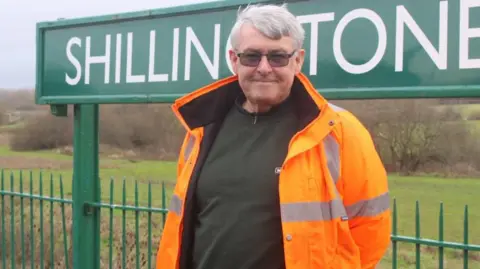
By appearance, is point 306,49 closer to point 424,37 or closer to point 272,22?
point 424,37

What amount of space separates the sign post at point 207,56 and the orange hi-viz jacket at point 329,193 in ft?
2.12

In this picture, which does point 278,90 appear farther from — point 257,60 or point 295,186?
point 295,186

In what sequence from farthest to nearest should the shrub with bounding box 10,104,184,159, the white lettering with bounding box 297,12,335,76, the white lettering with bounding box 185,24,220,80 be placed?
the shrub with bounding box 10,104,184,159 < the white lettering with bounding box 185,24,220,80 < the white lettering with bounding box 297,12,335,76

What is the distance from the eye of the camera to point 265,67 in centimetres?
193

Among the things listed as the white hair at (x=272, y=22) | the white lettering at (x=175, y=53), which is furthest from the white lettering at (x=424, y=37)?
the white lettering at (x=175, y=53)

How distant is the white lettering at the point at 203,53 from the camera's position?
9.96 feet

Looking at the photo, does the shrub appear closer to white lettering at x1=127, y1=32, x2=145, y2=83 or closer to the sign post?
the sign post

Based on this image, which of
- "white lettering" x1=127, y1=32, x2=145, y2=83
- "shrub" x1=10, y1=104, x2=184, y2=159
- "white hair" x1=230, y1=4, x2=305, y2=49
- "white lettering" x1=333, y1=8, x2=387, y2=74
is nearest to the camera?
"white hair" x1=230, y1=4, x2=305, y2=49

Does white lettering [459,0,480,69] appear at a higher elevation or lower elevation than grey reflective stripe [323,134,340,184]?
higher

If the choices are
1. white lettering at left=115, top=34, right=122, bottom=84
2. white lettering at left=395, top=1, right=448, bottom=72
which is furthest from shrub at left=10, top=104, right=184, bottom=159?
white lettering at left=395, top=1, right=448, bottom=72

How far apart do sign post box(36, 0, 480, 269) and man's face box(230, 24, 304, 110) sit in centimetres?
70

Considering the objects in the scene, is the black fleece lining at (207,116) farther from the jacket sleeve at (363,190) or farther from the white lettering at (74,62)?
the white lettering at (74,62)

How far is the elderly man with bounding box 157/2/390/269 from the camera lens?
6.00ft

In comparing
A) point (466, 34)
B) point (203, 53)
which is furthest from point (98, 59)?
point (466, 34)
